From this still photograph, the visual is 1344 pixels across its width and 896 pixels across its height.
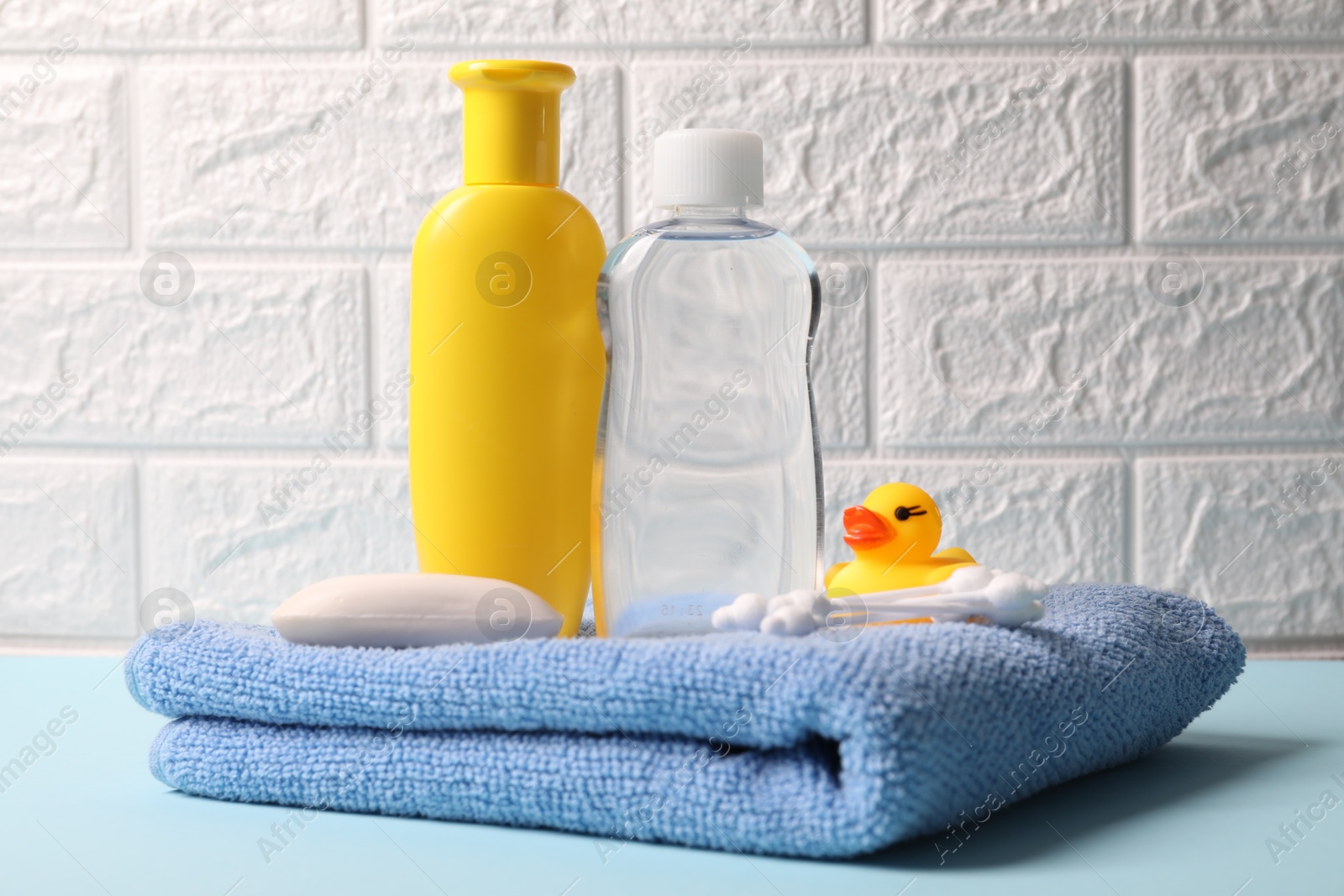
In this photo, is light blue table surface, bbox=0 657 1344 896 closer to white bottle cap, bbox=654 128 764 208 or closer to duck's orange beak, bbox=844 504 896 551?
duck's orange beak, bbox=844 504 896 551

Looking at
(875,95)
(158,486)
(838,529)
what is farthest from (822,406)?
(158,486)

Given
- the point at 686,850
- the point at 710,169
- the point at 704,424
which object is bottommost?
the point at 686,850

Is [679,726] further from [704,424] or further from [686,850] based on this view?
[704,424]

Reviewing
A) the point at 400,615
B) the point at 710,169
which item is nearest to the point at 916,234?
the point at 710,169

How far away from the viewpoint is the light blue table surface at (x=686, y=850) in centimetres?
41

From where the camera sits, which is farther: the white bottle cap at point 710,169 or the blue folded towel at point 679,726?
the white bottle cap at point 710,169

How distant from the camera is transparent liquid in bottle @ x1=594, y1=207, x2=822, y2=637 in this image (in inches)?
23.1

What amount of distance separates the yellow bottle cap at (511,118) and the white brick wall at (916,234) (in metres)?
0.26

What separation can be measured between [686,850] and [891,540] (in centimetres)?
19

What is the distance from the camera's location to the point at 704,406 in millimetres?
595

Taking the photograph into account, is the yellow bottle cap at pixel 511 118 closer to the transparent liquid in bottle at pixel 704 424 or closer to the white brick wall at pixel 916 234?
the transparent liquid in bottle at pixel 704 424

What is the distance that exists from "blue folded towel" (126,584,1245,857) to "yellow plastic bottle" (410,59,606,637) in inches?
4.5

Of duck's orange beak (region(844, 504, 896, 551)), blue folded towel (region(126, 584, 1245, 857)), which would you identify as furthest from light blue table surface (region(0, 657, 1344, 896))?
duck's orange beak (region(844, 504, 896, 551))

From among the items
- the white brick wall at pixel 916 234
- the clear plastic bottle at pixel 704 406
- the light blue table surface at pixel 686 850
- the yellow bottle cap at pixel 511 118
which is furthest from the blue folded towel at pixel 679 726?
the white brick wall at pixel 916 234
